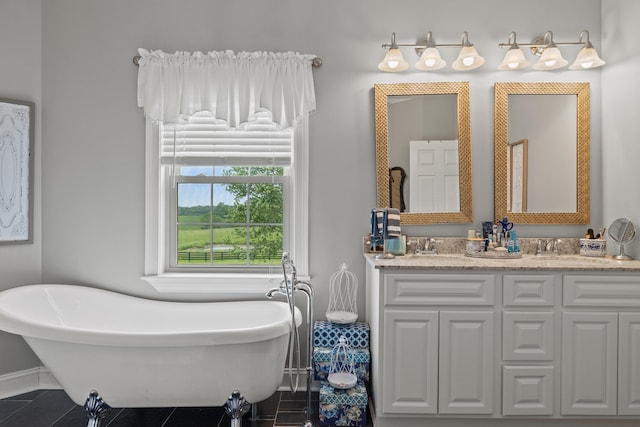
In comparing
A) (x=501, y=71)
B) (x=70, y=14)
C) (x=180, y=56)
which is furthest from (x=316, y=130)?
(x=70, y=14)

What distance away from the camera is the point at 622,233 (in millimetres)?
2309

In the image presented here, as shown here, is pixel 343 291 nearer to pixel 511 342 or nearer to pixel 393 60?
pixel 511 342

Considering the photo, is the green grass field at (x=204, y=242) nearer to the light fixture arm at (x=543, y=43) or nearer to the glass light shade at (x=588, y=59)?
the light fixture arm at (x=543, y=43)

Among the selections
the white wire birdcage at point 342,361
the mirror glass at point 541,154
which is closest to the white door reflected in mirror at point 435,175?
the mirror glass at point 541,154

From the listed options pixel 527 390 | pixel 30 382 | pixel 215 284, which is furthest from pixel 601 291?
pixel 30 382

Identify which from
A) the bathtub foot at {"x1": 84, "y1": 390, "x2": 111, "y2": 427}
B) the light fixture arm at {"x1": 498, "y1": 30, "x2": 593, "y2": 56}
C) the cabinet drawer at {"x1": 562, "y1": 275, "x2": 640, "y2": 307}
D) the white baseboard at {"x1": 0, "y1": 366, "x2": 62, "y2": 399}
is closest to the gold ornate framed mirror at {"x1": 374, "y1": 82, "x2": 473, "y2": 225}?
the light fixture arm at {"x1": 498, "y1": 30, "x2": 593, "y2": 56}

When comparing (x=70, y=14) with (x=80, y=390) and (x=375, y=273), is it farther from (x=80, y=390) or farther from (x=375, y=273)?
(x=375, y=273)

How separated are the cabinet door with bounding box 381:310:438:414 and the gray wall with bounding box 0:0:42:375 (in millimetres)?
2343

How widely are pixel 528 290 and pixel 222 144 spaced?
6.73ft

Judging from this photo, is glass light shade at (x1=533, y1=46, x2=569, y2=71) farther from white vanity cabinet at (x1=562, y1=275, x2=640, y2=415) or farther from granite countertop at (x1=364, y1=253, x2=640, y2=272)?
white vanity cabinet at (x1=562, y1=275, x2=640, y2=415)

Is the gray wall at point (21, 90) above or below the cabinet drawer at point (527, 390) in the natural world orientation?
above

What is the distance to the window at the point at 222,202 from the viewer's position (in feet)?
8.63

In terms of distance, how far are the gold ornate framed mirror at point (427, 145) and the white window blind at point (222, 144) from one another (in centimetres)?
65

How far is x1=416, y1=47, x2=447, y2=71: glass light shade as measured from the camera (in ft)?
8.02
